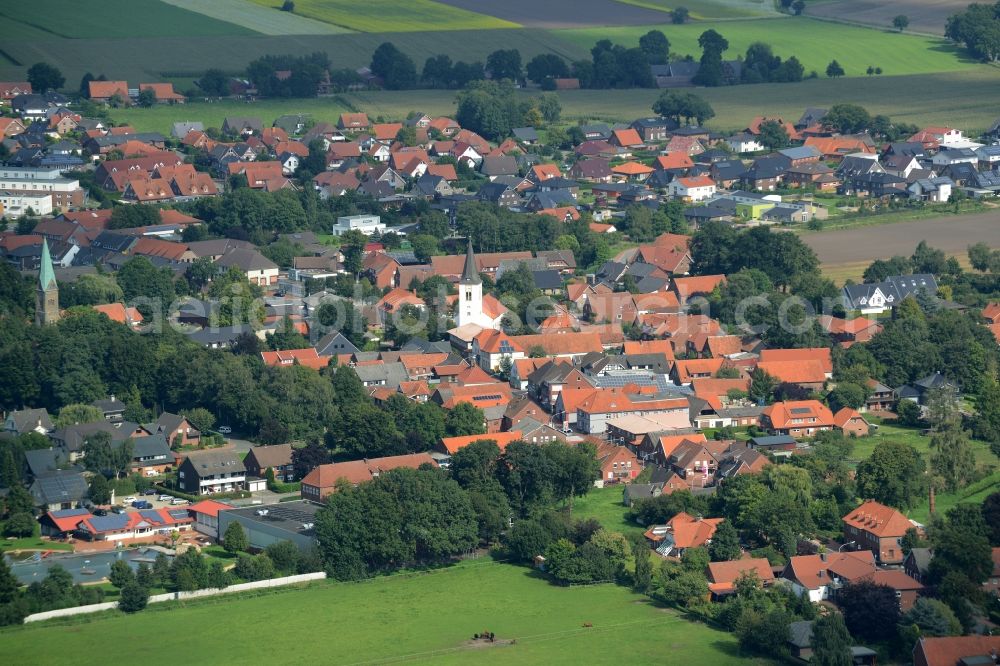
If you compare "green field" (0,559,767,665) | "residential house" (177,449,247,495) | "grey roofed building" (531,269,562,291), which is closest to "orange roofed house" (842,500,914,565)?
"green field" (0,559,767,665)

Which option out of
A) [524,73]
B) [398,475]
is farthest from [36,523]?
[524,73]

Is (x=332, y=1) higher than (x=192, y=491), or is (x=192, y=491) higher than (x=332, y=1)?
(x=332, y=1)

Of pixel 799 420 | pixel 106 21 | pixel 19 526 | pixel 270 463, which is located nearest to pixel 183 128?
pixel 106 21

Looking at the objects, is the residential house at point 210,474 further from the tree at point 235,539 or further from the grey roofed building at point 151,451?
the tree at point 235,539

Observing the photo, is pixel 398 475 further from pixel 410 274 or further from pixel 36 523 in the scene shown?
pixel 410 274

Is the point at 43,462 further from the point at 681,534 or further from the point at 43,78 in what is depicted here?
the point at 43,78

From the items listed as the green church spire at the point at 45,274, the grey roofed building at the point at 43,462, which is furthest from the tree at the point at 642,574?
the green church spire at the point at 45,274
